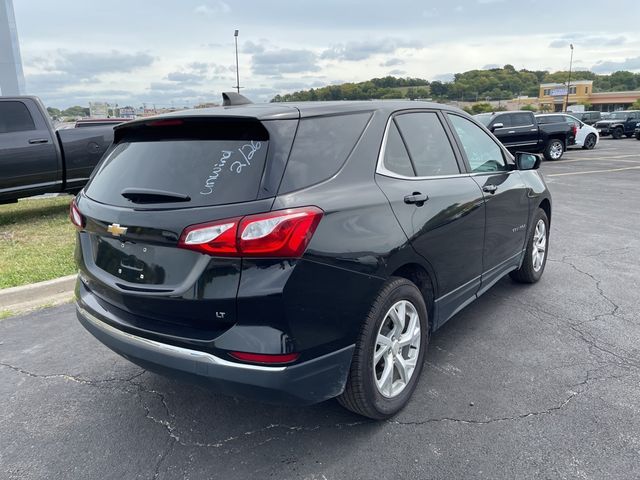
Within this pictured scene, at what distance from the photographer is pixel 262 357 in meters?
2.27

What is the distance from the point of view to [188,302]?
234cm

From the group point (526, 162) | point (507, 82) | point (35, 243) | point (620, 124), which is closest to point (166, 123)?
point (526, 162)

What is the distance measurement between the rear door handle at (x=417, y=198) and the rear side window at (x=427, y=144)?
193 millimetres

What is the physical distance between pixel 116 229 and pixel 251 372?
3.33 ft

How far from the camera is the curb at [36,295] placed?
4824 mm

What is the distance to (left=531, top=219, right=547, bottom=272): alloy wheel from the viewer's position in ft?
16.5

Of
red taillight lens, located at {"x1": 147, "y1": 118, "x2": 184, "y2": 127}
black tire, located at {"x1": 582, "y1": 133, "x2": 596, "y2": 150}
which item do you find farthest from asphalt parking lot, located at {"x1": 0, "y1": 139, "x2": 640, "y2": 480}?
black tire, located at {"x1": 582, "y1": 133, "x2": 596, "y2": 150}

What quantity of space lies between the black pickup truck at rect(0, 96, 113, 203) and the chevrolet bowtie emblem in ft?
21.1

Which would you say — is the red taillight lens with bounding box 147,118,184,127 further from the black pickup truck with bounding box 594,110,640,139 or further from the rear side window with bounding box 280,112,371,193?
the black pickup truck with bounding box 594,110,640,139

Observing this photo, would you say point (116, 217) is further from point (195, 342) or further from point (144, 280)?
point (195, 342)

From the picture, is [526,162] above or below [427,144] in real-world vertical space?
below

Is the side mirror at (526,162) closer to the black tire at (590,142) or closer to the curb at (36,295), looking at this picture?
the curb at (36,295)

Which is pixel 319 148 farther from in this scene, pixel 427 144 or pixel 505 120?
pixel 505 120

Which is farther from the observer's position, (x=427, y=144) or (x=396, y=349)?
(x=427, y=144)
